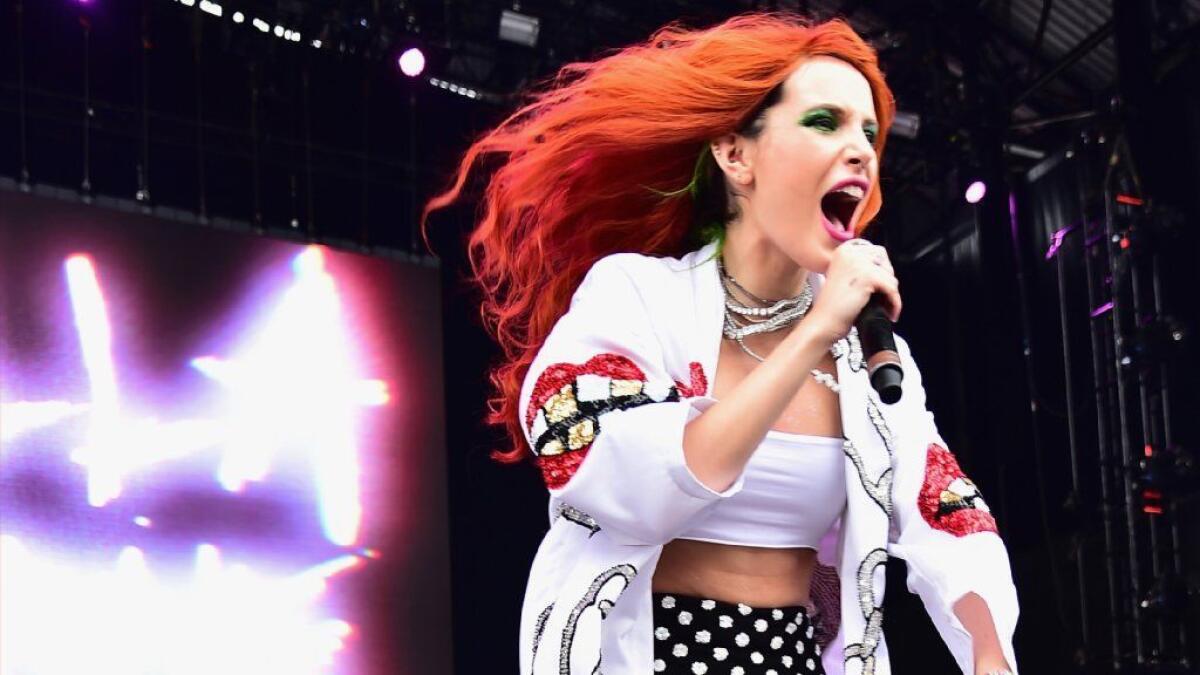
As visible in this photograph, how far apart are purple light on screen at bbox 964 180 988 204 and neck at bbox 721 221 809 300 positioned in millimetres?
5202

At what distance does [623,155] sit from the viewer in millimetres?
1607

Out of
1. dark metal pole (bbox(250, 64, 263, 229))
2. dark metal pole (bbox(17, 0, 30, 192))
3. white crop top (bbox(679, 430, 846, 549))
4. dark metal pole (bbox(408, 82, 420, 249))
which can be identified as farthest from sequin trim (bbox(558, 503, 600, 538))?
dark metal pole (bbox(408, 82, 420, 249))

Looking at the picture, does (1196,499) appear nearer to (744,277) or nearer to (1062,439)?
(1062,439)

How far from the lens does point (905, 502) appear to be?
4.90 feet

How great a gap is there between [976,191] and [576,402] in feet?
18.2

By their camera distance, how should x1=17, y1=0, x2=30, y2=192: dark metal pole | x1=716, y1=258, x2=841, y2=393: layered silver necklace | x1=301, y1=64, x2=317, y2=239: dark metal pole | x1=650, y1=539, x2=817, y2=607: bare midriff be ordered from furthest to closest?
x1=301, y1=64, x2=317, y2=239: dark metal pole
x1=17, y1=0, x2=30, y2=192: dark metal pole
x1=716, y1=258, x2=841, y2=393: layered silver necklace
x1=650, y1=539, x2=817, y2=607: bare midriff

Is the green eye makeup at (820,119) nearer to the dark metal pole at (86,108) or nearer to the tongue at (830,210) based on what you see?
→ the tongue at (830,210)

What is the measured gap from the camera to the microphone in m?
1.23

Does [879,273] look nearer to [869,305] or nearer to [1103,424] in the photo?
[869,305]

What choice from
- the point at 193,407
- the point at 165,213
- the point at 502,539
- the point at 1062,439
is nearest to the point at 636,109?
the point at 193,407

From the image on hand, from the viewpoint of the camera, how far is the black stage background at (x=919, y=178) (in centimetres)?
529

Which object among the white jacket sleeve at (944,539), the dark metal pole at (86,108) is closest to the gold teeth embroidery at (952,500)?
the white jacket sleeve at (944,539)

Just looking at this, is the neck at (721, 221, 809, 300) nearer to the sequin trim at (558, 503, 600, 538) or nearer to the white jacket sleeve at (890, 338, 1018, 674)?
the white jacket sleeve at (890, 338, 1018, 674)

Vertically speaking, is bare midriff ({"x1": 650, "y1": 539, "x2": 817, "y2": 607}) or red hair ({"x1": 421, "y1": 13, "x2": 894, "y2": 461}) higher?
red hair ({"x1": 421, "y1": 13, "x2": 894, "y2": 461})
